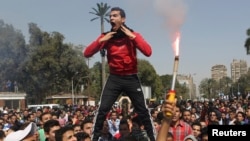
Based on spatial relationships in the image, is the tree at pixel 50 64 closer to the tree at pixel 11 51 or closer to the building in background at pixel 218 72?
the tree at pixel 11 51

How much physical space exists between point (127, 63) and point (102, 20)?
1576 inches

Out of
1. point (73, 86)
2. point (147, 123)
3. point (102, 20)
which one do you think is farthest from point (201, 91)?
point (147, 123)

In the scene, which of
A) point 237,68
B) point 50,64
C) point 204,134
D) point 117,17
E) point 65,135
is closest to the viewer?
point 117,17

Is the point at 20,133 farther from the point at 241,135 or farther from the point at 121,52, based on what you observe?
the point at 241,135

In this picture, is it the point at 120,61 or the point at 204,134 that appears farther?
the point at 204,134

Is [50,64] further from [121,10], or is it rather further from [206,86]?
[206,86]

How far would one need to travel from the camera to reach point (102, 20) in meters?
45.2

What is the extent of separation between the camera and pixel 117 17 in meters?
5.30

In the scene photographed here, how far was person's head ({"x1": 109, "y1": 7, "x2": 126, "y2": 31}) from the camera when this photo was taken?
5.29 meters

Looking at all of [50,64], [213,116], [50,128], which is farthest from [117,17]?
[50,64]

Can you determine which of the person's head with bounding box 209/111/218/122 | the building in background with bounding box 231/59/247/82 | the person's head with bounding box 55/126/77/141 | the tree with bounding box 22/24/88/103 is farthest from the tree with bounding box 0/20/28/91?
the building in background with bounding box 231/59/247/82

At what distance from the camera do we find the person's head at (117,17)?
17.4 feet

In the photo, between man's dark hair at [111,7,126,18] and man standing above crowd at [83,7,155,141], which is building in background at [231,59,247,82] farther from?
man's dark hair at [111,7,126,18]

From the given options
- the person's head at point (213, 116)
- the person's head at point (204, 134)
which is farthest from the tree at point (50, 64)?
the person's head at point (204, 134)
